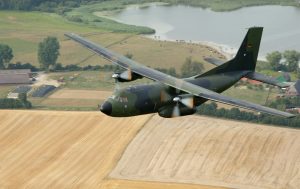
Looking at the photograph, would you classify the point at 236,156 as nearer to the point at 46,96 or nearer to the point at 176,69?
the point at 46,96

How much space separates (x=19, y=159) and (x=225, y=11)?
361ft

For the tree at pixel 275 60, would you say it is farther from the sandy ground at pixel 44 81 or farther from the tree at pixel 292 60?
the sandy ground at pixel 44 81

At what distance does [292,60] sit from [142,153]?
188 feet

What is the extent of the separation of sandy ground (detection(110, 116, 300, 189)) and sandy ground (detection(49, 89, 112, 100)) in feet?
73.1

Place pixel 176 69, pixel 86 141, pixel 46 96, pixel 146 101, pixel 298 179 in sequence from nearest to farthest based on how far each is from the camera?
pixel 146 101, pixel 298 179, pixel 86 141, pixel 46 96, pixel 176 69

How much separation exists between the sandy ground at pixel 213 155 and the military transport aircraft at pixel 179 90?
31.8ft

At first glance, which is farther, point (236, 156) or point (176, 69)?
point (176, 69)

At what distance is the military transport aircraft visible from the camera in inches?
2032

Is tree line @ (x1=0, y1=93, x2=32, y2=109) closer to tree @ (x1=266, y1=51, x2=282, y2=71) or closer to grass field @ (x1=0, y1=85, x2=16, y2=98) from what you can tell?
grass field @ (x1=0, y1=85, x2=16, y2=98)

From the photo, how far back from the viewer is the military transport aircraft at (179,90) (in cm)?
5162

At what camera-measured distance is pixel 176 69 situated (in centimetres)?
11500

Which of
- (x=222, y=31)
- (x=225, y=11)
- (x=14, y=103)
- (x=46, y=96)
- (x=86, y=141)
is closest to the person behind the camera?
(x=86, y=141)

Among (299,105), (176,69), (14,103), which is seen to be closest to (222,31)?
(176,69)

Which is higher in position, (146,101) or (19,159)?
(146,101)
